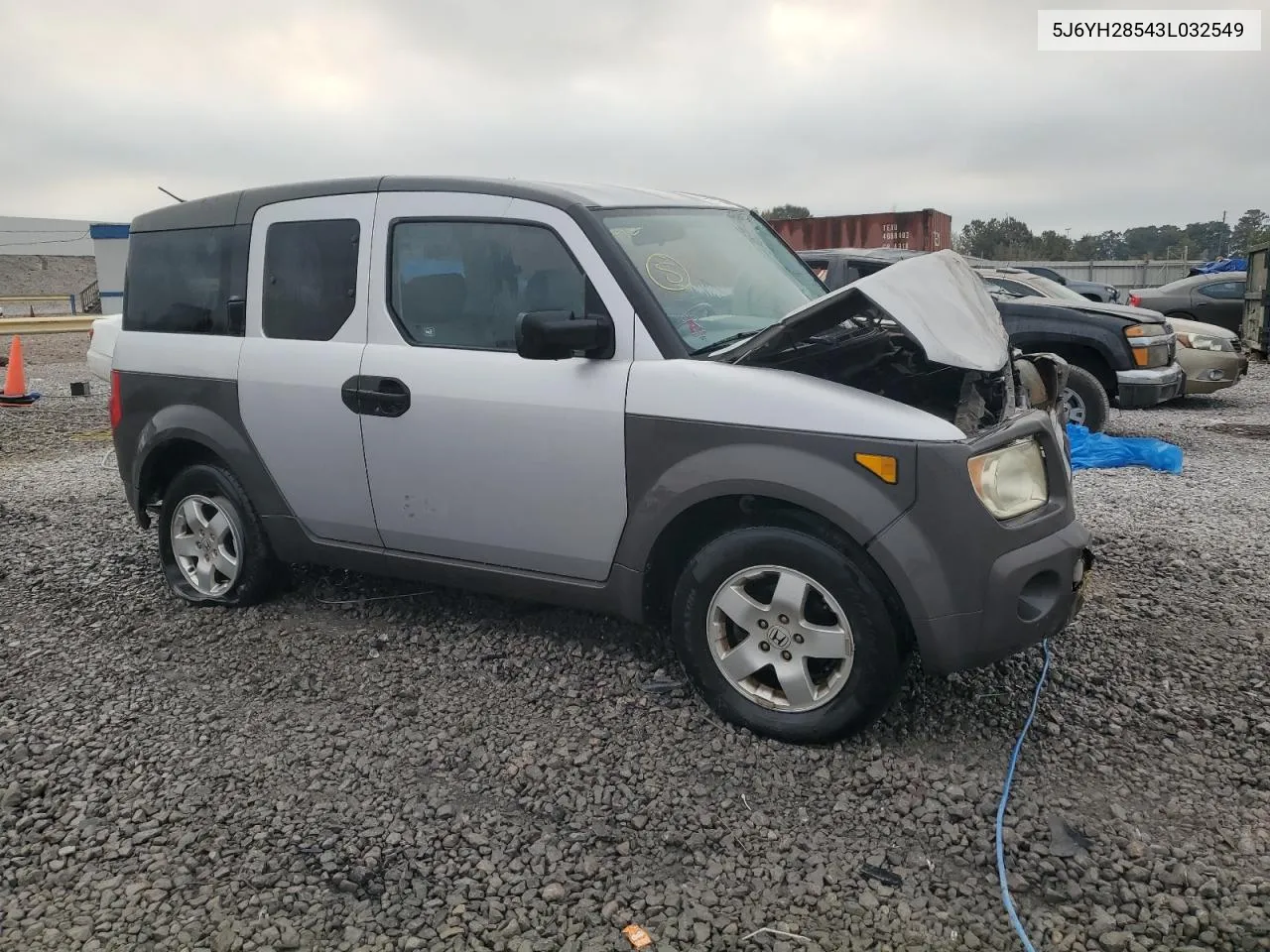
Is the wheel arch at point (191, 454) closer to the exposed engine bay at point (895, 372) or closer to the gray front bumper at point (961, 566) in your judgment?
the exposed engine bay at point (895, 372)

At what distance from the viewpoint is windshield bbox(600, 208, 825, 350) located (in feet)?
12.3

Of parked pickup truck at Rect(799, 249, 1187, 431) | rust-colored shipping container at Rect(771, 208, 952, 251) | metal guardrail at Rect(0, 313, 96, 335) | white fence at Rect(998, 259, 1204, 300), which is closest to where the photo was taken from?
parked pickup truck at Rect(799, 249, 1187, 431)

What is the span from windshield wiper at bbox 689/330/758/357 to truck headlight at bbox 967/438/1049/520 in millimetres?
999

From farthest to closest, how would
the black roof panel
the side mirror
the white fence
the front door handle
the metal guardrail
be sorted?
the white fence
the metal guardrail
the front door handle
the black roof panel
the side mirror

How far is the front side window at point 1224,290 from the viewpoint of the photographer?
55.6ft

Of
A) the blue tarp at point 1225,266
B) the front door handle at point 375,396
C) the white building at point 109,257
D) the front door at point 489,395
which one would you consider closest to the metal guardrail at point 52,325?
the white building at point 109,257

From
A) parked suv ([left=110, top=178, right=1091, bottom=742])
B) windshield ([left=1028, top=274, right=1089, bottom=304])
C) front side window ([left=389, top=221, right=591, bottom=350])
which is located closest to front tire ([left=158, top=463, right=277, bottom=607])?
parked suv ([left=110, top=178, right=1091, bottom=742])

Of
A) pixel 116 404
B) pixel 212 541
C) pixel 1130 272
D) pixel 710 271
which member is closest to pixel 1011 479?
pixel 710 271

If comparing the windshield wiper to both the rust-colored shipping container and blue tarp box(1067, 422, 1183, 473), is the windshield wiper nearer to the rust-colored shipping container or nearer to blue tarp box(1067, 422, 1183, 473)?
blue tarp box(1067, 422, 1183, 473)

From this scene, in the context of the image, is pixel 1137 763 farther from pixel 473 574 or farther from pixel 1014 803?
pixel 473 574

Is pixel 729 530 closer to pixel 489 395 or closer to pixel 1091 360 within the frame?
pixel 489 395

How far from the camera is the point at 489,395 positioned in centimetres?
Result: 381

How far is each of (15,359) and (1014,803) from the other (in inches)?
509

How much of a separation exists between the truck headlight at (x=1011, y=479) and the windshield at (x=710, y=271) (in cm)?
105
